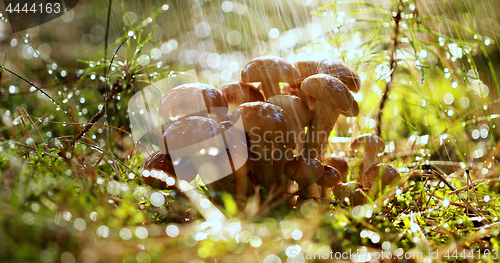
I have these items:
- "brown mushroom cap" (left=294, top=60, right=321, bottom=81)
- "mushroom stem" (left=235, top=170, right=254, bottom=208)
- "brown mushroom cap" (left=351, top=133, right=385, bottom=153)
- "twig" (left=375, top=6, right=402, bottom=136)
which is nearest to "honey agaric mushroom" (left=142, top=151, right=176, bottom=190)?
"mushroom stem" (left=235, top=170, right=254, bottom=208)

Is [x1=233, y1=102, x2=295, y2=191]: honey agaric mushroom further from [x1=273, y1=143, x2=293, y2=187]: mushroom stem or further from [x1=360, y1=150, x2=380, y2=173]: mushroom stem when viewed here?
[x1=360, y1=150, x2=380, y2=173]: mushroom stem

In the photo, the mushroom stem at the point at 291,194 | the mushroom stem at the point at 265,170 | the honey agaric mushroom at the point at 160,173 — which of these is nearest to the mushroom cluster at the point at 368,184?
the mushroom stem at the point at 291,194

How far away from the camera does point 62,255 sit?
0.61 meters

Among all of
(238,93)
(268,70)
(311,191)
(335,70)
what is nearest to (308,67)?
(335,70)

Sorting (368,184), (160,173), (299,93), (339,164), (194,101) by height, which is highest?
(194,101)

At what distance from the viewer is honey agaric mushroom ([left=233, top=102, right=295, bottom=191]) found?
4.19 feet

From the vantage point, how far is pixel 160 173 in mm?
1231

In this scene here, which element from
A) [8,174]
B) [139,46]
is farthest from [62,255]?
[139,46]

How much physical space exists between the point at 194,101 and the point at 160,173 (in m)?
0.35

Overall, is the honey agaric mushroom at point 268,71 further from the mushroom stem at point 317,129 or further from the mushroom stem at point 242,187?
the mushroom stem at point 242,187

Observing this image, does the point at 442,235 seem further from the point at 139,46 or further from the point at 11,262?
the point at 139,46

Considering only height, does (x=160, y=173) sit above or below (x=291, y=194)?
above

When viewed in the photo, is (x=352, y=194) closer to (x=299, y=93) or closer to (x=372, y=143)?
(x=372, y=143)

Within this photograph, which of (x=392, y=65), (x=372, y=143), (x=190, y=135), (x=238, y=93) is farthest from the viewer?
(x=392, y=65)
